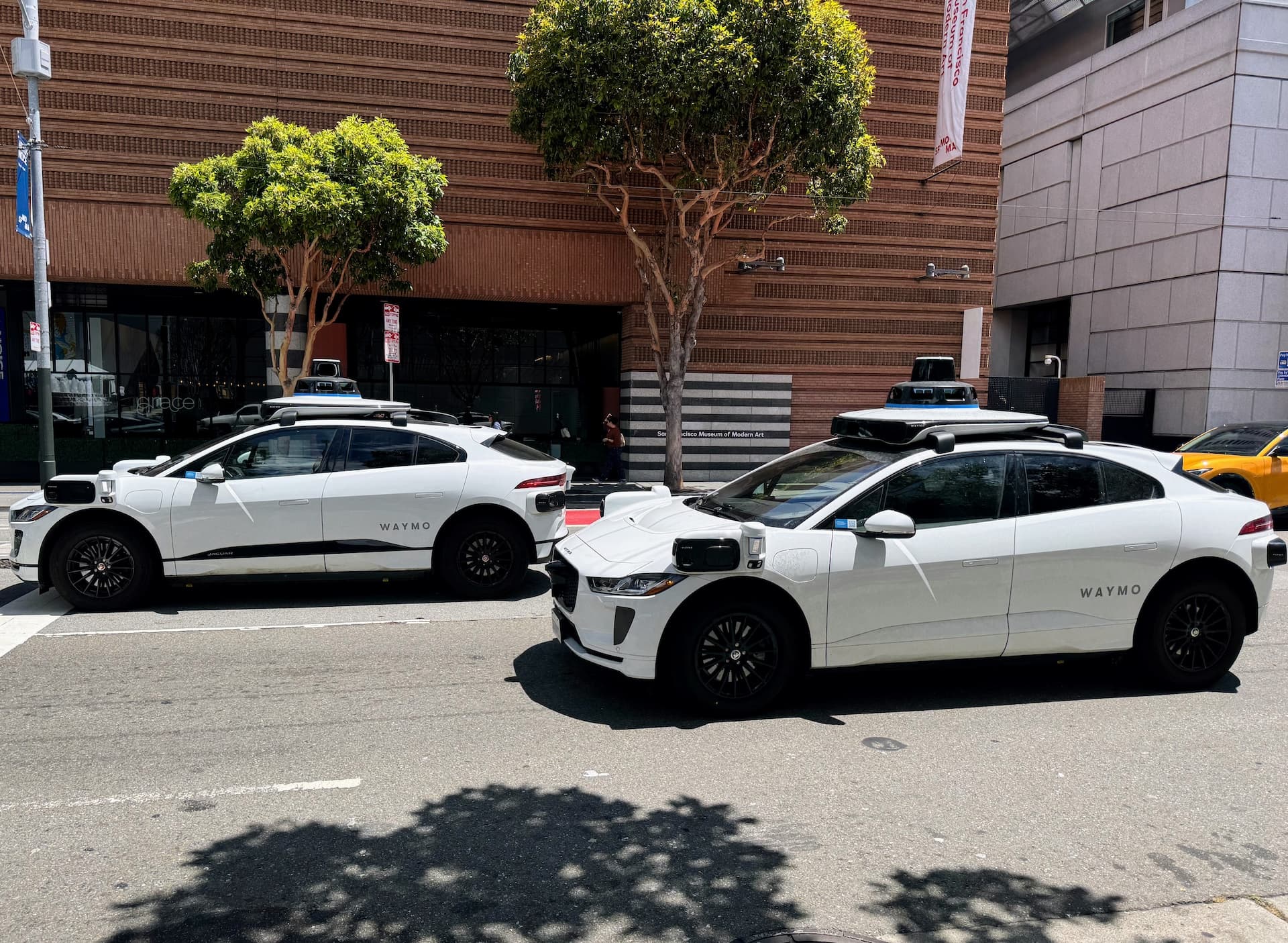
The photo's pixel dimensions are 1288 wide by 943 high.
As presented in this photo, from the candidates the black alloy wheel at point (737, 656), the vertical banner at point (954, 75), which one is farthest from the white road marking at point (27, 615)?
the vertical banner at point (954, 75)

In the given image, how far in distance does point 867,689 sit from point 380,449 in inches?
189

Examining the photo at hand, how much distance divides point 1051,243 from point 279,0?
22625 millimetres

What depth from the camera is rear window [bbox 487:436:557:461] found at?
832 cm

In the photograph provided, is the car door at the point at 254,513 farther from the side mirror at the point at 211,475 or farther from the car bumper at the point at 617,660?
the car bumper at the point at 617,660

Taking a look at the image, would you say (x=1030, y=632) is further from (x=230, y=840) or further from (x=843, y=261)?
(x=843, y=261)

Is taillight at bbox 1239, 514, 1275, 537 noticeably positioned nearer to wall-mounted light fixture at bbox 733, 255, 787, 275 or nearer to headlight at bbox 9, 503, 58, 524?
headlight at bbox 9, 503, 58, 524

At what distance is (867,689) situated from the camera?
5535 millimetres

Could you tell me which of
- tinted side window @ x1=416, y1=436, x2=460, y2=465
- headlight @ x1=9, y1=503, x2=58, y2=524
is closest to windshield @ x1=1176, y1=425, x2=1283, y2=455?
tinted side window @ x1=416, y1=436, x2=460, y2=465

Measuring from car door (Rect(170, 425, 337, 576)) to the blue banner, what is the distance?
26.4ft

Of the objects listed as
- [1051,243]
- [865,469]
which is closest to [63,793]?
[865,469]

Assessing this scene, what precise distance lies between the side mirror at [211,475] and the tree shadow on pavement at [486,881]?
4.42 meters

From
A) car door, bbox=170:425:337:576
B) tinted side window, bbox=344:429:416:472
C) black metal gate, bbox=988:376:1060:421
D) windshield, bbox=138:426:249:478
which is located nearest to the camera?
car door, bbox=170:425:337:576

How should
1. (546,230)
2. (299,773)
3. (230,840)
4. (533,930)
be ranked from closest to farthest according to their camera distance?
(533,930) < (230,840) < (299,773) < (546,230)

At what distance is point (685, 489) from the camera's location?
687 inches
